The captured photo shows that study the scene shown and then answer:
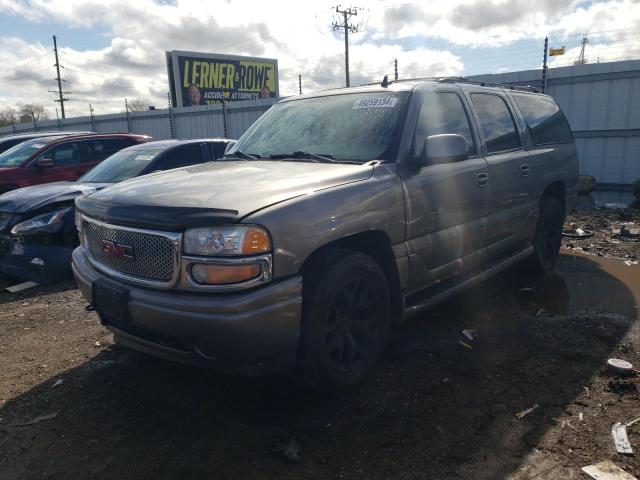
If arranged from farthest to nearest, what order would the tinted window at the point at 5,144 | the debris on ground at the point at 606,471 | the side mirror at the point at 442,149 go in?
1. the tinted window at the point at 5,144
2. the side mirror at the point at 442,149
3. the debris on ground at the point at 606,471

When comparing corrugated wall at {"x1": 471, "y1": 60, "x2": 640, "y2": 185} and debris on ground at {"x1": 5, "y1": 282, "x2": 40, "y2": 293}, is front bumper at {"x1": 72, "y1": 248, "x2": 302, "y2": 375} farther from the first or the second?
corrugated wall at {"x1": 471, "y1": 60, "x2": 640, "y2": 185}

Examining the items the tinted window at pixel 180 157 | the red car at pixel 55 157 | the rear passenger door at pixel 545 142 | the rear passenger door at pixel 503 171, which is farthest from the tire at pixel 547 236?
the red car at pixel 55 157

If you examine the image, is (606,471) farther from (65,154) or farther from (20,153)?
(20,153)

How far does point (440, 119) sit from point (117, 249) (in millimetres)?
2437

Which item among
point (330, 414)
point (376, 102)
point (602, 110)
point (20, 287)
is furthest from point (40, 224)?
point (602, 110)

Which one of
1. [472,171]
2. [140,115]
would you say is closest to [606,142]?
[472,171]

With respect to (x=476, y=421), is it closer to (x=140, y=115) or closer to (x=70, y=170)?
(x=70, y=170)

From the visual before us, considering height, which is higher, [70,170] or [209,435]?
[70,170]

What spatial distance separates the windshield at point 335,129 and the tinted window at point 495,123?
100 cm

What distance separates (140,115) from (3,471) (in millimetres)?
18763

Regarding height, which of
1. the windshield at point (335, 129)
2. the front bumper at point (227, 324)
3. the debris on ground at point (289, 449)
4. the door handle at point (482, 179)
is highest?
the windshield at point (335, 129)

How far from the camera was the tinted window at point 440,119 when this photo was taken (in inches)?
139

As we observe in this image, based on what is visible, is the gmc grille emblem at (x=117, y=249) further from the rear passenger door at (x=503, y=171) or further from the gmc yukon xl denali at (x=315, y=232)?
the rear passenger door at (x=503, y=171)

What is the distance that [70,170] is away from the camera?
868 centimetres
